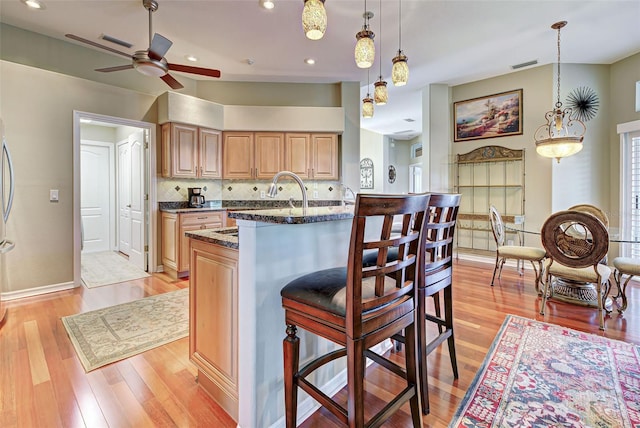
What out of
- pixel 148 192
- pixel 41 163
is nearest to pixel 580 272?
pixel 148 192

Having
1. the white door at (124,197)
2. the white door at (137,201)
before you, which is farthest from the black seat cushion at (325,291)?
the white door at (124,197)

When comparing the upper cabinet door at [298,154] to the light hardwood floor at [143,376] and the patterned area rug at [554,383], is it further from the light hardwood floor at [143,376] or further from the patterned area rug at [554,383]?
the patterned area rug at [554,383]

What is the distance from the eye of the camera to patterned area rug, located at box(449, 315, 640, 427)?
1.51 metres

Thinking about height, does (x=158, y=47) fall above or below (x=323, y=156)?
above

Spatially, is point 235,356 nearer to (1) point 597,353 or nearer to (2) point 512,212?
(1) point 597,353

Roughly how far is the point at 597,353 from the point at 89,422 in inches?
128

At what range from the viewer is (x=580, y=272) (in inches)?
107

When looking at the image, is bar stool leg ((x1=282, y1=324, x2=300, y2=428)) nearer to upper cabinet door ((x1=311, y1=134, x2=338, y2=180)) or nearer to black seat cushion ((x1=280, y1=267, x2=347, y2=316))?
black seat cushion ((x1=280, y1=267, x2=347, y2=316))

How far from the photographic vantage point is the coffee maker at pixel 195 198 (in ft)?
15.1

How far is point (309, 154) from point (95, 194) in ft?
14.2

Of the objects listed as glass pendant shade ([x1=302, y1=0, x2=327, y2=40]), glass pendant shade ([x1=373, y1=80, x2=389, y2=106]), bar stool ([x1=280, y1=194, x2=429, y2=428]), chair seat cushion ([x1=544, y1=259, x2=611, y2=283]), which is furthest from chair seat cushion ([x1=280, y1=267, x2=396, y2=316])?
chair seat cushion ([x1=544, y1=259, x2=611, y2=283])

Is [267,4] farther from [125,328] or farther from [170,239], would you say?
[125,328]

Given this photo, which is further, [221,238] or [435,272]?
[435,272]

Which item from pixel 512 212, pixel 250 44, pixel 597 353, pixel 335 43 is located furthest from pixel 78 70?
pixel 512 212
